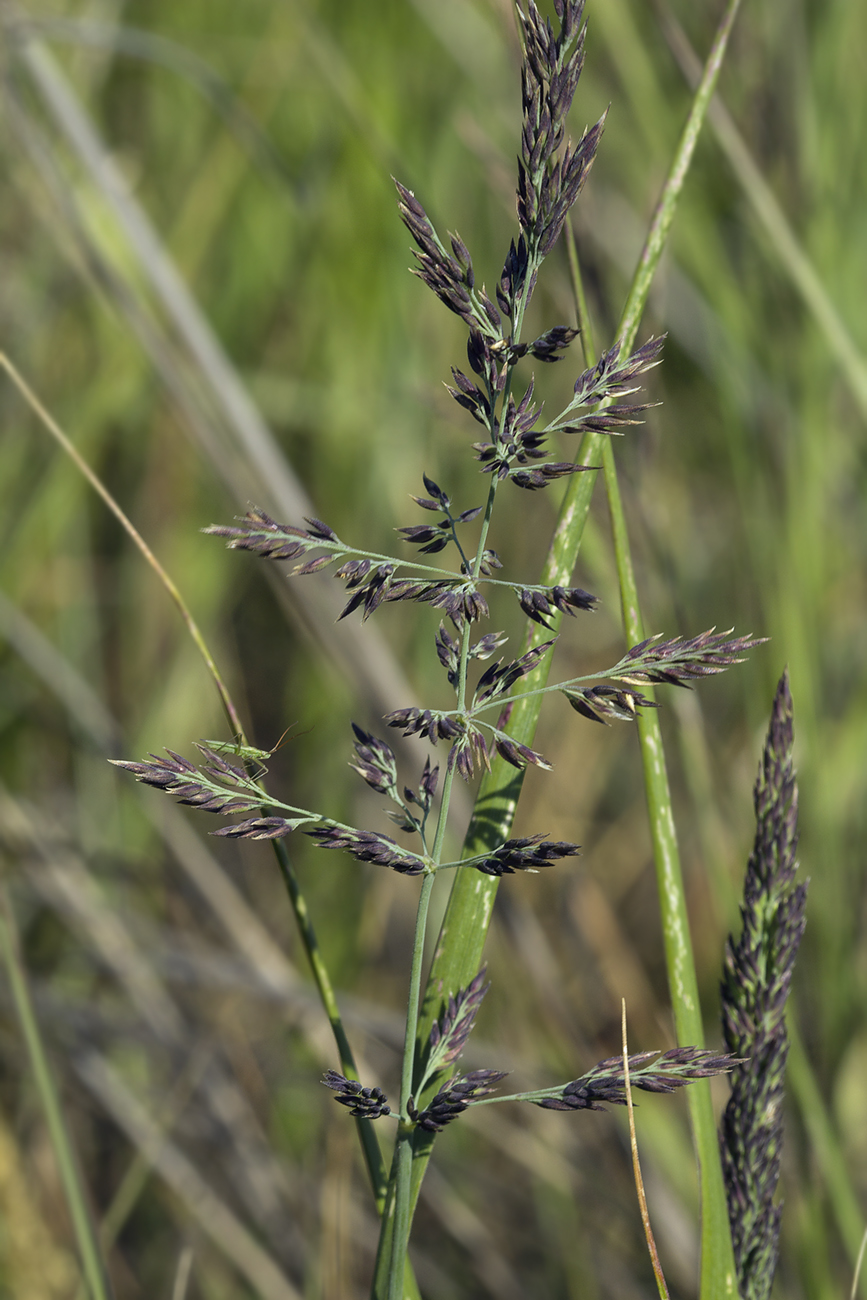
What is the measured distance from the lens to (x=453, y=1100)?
0.40m

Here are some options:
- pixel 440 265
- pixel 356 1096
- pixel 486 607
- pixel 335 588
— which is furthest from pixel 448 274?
pixel 335 588

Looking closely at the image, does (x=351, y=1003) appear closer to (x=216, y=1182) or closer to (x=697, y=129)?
(x=216, y=1182)

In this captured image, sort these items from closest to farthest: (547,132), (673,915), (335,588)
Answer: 1. (547,132)
2. (673,915)
3. (335,588)

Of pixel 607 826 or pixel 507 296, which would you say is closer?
pixel 507 296

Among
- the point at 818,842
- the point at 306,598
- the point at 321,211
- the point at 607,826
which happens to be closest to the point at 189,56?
the point at 321,211

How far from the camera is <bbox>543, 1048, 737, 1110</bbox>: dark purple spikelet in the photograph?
1.33 feet

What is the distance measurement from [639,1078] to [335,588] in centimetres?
98

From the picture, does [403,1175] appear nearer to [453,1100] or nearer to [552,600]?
[453,1100]

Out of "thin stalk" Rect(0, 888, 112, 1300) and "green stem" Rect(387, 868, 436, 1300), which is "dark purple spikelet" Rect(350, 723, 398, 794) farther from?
"thin stalk" Rect(0, 888, 112, 1300)

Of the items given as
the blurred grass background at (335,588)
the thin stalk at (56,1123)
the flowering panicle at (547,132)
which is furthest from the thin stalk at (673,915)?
the thin stalk at (56,1123)

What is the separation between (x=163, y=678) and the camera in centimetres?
172

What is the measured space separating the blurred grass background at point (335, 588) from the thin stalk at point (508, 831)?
287 mm

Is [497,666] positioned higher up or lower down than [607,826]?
higher up

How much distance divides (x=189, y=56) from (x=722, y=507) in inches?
46.1
